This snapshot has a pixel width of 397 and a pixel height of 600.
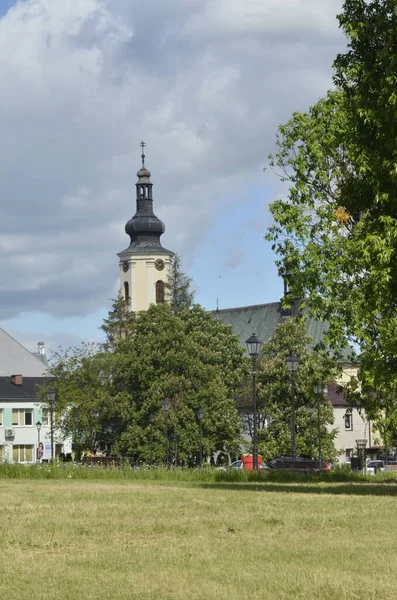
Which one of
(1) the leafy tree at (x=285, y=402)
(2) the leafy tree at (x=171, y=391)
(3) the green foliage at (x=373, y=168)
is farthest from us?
(1) the leafy tree at (x=285, y=402)

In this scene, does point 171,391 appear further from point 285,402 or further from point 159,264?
point 159,264

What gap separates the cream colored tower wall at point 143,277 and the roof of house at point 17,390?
29680mm

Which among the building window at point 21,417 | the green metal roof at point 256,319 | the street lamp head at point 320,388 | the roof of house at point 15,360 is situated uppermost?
the green metal roof at point 256,319

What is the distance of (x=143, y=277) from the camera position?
14562 cm

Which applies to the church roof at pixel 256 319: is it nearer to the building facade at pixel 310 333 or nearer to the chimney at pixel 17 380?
the building facade at pixel 310 333

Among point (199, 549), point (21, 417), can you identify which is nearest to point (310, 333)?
point (21, 417)

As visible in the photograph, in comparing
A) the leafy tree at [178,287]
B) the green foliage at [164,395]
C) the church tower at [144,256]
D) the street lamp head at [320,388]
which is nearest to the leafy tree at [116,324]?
the leafy tree at [178,287]

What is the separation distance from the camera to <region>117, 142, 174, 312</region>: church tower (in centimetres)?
14525

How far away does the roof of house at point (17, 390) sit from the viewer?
11437cm

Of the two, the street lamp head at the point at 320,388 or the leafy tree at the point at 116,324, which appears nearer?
the street lamp head at the point at 320,388

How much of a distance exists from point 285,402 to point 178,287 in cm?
3421

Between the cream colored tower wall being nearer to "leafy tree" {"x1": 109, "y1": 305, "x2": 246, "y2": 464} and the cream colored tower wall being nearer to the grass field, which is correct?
"leafy tree" {"x1": 109, "y1": 305, "x2": 246, "y2": 464}

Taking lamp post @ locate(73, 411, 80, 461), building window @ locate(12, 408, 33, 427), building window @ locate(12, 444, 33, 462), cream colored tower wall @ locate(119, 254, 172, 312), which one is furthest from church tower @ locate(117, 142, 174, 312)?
lamp post @ locate(73, 411, 80, 461)

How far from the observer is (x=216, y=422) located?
75.7 meters
